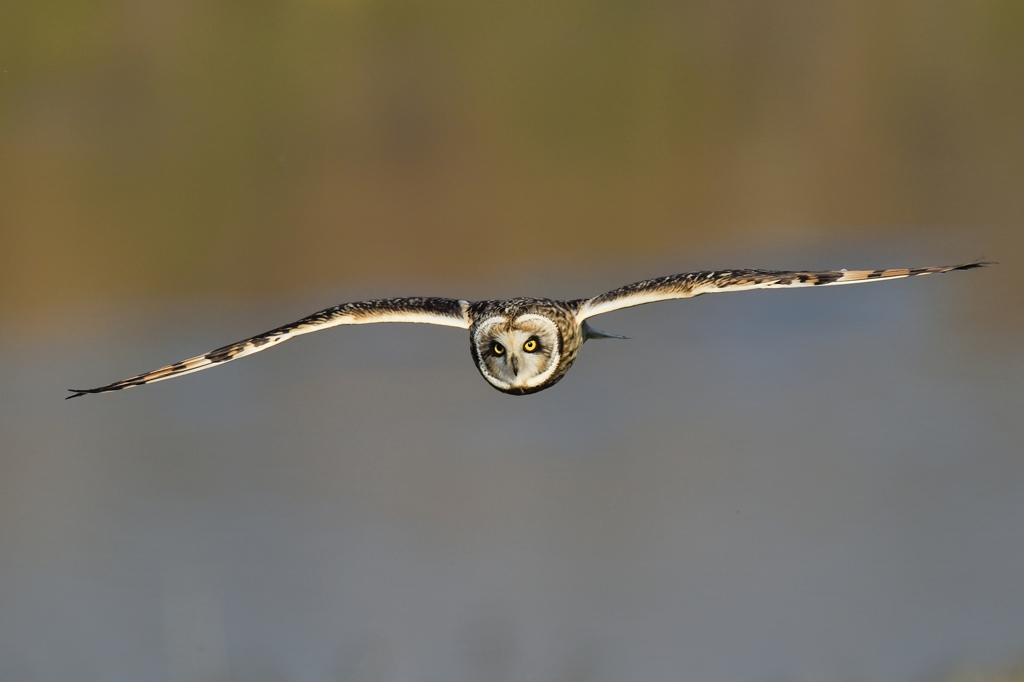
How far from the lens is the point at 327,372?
12.6 metres

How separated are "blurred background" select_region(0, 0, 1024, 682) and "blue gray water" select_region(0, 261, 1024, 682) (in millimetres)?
35

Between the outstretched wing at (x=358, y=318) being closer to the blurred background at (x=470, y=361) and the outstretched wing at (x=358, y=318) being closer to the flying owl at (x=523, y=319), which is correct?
the flying owl at (x=523, y=319)

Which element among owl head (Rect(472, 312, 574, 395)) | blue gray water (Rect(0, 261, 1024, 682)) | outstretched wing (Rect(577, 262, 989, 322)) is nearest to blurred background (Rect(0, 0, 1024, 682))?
blue gray water (Rect(0, 261, 1024, 682))

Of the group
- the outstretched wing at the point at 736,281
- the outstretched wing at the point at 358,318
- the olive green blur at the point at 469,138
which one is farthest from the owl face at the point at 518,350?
the olive green blur at the point at 469,138

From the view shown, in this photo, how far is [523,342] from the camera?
7633mm

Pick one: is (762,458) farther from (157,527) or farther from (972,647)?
(157,527)

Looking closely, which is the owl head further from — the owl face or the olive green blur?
the olive green blur

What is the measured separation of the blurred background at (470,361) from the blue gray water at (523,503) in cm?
3

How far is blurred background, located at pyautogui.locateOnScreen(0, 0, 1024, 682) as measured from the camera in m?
8.16

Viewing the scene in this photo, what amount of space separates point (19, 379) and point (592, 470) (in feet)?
18.2

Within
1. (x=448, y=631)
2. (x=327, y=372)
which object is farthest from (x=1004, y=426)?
(x=327, y=372)

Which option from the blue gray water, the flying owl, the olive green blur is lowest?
the blue gray water

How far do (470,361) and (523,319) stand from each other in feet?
16.8

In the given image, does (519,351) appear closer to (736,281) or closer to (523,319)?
(523,319)
